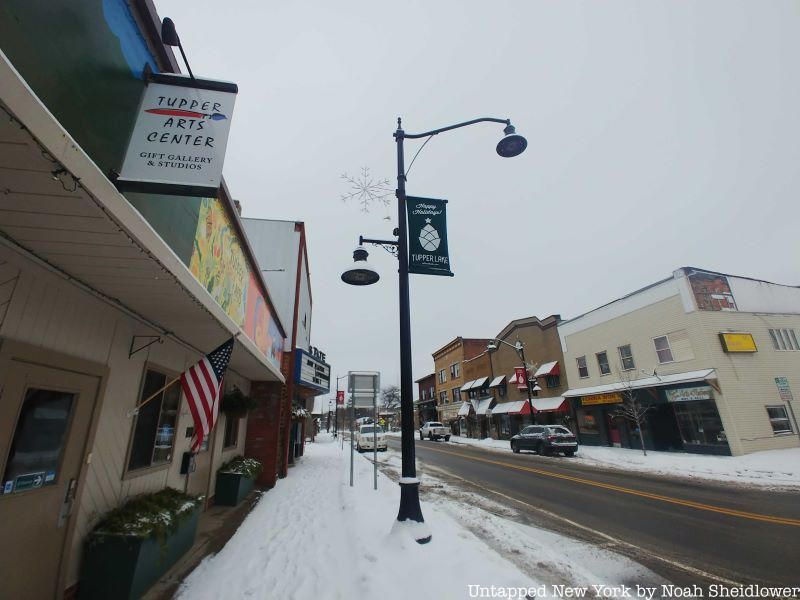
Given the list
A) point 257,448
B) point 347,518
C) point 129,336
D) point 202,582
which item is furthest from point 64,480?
point 257,448

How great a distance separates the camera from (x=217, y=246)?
253 inches

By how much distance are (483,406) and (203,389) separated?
3655cm

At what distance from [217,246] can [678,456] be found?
2213 centimetres

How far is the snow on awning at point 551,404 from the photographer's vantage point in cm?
2727

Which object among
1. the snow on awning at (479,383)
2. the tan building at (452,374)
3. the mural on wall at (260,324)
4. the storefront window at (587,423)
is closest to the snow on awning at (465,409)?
the tan building at (452,374)

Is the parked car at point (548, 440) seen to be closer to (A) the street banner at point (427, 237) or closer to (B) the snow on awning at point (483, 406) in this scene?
(B) the snow on awning at point (483, 406)

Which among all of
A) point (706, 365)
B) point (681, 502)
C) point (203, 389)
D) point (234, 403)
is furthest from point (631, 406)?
point (203, 389)

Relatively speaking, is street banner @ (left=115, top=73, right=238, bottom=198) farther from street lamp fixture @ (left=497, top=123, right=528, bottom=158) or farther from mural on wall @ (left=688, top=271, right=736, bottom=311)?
mural on wall @ (left=688, top=271, right=736, bottom=311)

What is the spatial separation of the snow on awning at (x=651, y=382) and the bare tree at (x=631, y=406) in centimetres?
13

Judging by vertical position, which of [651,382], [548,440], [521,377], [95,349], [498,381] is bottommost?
Result: [548,440]

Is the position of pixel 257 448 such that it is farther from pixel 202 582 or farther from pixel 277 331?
pixel 202 582

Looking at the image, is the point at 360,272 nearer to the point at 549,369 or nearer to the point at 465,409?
the point at 549,369

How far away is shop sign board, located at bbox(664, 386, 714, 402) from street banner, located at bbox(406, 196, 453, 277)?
18.8 meters

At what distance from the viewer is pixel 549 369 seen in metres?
29.8
